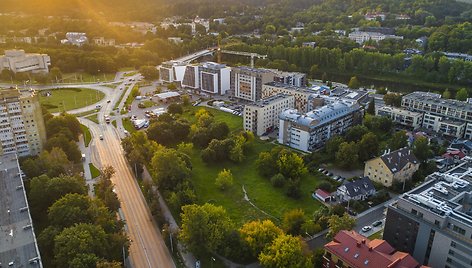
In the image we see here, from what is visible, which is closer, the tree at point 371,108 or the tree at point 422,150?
the tree at point 422,150

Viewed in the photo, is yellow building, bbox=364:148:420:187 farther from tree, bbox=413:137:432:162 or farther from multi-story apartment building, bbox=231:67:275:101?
multi-story apartment building, bbox=231:67:275:101

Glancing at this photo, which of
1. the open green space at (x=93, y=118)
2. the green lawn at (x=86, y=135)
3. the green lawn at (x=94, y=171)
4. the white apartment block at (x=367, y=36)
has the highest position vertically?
the white apartment block at (x=367, y=36)

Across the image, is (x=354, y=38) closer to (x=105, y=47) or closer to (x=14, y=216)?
(x=105, y=47)

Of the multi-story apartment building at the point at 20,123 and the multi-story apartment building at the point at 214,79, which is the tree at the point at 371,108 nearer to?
the multi-story apartment building at the point at 214,79

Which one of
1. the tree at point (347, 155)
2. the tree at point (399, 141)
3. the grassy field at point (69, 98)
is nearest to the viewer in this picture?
the tree at point (347, 155)

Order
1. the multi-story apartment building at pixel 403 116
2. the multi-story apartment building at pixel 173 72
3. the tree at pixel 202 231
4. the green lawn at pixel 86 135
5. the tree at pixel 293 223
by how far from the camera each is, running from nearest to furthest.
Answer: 1. the tree at pixel 202 231
2. the tree at pixel 293 223
3. the green lawn at pixel 86 135
4. the multi-story apartment building at pixel 403 116
5. the multi-story apartment building at pixel 173 72

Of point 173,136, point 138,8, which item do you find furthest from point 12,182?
point 138,8

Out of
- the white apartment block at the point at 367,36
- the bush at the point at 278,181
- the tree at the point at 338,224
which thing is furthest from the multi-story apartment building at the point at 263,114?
the white apartment block at the point at 367,36
